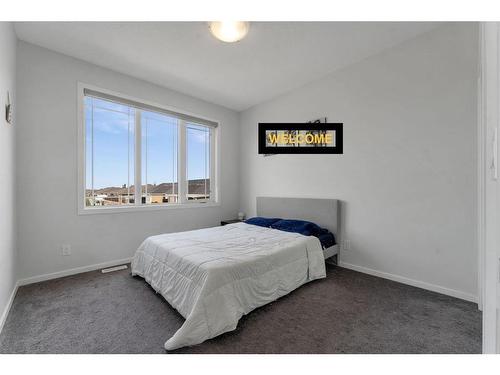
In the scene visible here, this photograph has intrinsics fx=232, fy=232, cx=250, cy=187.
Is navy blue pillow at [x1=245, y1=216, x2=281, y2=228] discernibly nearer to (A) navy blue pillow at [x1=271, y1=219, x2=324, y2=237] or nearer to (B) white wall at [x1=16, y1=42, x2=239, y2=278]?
(A) navy blue pillow at [x1=271, y1=219, x2=324, y2=237]

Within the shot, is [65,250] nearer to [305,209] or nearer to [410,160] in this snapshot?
[305,209]

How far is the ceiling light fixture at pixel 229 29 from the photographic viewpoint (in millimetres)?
2086

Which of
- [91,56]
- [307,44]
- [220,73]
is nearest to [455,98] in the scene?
[307,44]

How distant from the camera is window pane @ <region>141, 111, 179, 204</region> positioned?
347cm

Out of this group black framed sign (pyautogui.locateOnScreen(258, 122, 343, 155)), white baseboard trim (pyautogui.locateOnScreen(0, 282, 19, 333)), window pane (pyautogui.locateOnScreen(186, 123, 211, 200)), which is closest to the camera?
white baseboard trim (pyautogui.locateOnScreen(0, 282, 19, 333))

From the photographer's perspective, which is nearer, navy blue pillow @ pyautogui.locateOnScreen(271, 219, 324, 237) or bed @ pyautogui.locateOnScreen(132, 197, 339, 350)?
bed @ pyautogui.locateOnScreen(132, 197, 339, 350)

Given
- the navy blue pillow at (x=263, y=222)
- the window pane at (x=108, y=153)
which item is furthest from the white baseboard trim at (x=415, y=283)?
the window pane at (x=108, y=153)

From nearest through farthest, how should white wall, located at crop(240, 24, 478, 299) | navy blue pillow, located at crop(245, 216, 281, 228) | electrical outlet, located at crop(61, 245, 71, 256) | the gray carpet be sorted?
the gray carpet, white wall, located at crop(240, 24, 478, 299), electrical outlet, located at crop(61, 245, 71, 256), navy blue pillow, located at crop(245, 216, 281, 228)

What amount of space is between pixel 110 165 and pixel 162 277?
6.15ft

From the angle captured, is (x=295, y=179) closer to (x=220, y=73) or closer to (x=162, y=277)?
(x=220, y=73)

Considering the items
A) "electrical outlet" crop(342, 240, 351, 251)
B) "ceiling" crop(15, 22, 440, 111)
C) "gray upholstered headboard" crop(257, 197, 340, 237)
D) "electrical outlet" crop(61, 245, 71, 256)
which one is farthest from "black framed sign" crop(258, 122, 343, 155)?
"electrical outlet" crop(61, 245, 71, 256)

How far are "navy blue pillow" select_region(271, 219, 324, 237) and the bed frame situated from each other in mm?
170

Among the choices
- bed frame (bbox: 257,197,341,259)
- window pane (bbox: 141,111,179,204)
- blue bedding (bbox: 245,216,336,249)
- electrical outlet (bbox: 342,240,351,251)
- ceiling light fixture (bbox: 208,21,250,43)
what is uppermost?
ceiling light fixture (bbox: 208,21,250,43)

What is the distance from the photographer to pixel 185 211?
12.6 ft
